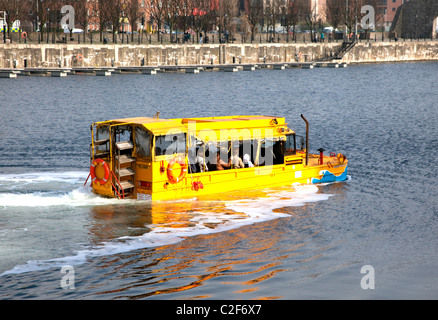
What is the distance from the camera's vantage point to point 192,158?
90.0 feet

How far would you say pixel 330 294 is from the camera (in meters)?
18.4

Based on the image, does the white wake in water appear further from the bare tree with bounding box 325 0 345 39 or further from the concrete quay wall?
the bare tree with bounding box 325 0 345 39

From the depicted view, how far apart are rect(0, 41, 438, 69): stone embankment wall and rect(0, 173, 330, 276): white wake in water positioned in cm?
7015

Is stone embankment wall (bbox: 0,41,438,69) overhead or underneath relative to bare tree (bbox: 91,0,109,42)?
underneath

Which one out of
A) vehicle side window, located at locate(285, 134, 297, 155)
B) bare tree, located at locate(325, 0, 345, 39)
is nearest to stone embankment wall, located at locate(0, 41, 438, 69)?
bare tree, located at locate(325, 0, 345, 39)

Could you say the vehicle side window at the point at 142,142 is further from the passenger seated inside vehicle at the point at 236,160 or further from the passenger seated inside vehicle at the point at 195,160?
the passenger seated inside vehicle at the point at 236,160

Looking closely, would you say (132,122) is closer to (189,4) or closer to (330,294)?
(330,294)

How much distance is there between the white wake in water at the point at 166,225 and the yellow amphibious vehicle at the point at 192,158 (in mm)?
803

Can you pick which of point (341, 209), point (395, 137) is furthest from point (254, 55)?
point (341, 209)

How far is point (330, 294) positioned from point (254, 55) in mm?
108398

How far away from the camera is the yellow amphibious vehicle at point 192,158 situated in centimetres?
2603

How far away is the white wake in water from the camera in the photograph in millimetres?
21281

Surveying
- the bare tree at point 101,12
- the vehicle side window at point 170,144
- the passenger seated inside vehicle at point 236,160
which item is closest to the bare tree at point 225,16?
the bare tree at point 101,12

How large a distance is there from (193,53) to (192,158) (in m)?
90.4
